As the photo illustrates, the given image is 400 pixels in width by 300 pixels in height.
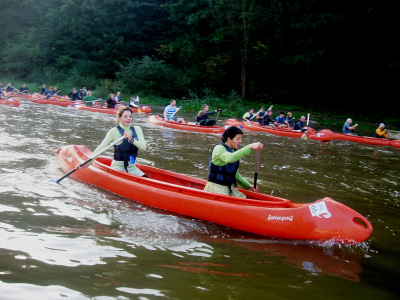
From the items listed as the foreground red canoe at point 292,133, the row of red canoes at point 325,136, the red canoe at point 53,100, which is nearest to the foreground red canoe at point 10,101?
the red canoe at point 53,100

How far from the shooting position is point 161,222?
4.49 metres

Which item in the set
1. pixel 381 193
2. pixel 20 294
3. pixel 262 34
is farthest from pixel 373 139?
pixel 262 34

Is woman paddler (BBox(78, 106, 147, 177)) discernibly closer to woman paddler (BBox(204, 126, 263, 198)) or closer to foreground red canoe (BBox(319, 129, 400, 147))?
woman paddler (BBox(204, 126, 263, 198))

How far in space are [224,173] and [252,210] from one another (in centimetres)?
59

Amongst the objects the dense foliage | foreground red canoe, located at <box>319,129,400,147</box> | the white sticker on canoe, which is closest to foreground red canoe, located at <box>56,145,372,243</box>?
the white sticker on canoe

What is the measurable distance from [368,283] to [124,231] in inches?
99.0

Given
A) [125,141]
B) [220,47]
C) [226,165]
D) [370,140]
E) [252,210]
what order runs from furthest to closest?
[220,47], [370,140], [125,141], [226,165], [252,210]

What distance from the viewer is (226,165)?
445cm

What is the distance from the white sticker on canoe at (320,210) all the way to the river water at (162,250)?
339 millimetres

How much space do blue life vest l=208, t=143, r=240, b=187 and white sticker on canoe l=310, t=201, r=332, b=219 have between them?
103cm

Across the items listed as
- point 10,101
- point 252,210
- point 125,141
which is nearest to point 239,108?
point 10,101

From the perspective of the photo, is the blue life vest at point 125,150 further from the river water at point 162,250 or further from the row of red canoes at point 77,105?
the row of red canoes at point 77,105

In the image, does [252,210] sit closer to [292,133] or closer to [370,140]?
[292,133]

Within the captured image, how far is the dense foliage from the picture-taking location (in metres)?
22.3
